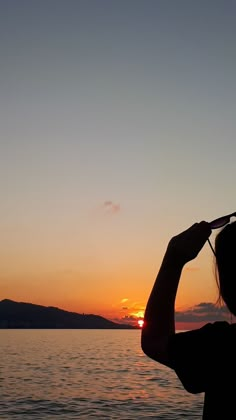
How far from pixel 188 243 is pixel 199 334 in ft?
1.28

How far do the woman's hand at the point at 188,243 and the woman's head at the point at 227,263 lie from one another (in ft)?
0.38

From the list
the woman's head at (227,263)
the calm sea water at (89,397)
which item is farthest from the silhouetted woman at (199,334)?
the calm sea water at (89,397)

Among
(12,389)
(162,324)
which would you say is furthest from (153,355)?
(12,389)

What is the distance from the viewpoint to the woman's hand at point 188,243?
216 cm

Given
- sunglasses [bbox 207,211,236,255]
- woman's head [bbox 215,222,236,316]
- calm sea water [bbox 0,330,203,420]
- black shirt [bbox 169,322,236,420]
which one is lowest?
calm sea water [bbox 0,330,203,420]

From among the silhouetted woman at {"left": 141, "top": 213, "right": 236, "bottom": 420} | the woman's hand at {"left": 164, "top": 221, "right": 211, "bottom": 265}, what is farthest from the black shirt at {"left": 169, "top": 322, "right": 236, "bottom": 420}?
the woman's hand at {"left": 164, "top": 221, "right": 211, "bottom": 265}

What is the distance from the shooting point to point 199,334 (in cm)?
213

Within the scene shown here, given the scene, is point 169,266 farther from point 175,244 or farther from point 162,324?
point 162,324

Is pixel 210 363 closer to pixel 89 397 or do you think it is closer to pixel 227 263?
pixel 227 263

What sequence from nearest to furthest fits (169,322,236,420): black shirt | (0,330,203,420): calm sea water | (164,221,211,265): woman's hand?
(169,322,236,420): black shirt < (164,221,211,265): woman's hand < (0,330,203,420): calm sea water

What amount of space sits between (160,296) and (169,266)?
0.14 m

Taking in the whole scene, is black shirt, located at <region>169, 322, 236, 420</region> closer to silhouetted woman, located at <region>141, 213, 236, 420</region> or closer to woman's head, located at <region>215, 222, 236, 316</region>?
silhouetted woman, located at <region>141, 213, 236, 420</region>

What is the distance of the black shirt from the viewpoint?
2.06m

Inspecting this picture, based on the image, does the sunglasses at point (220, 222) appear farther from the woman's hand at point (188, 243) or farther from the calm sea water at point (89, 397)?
the calm sea water at point (89, 397)
